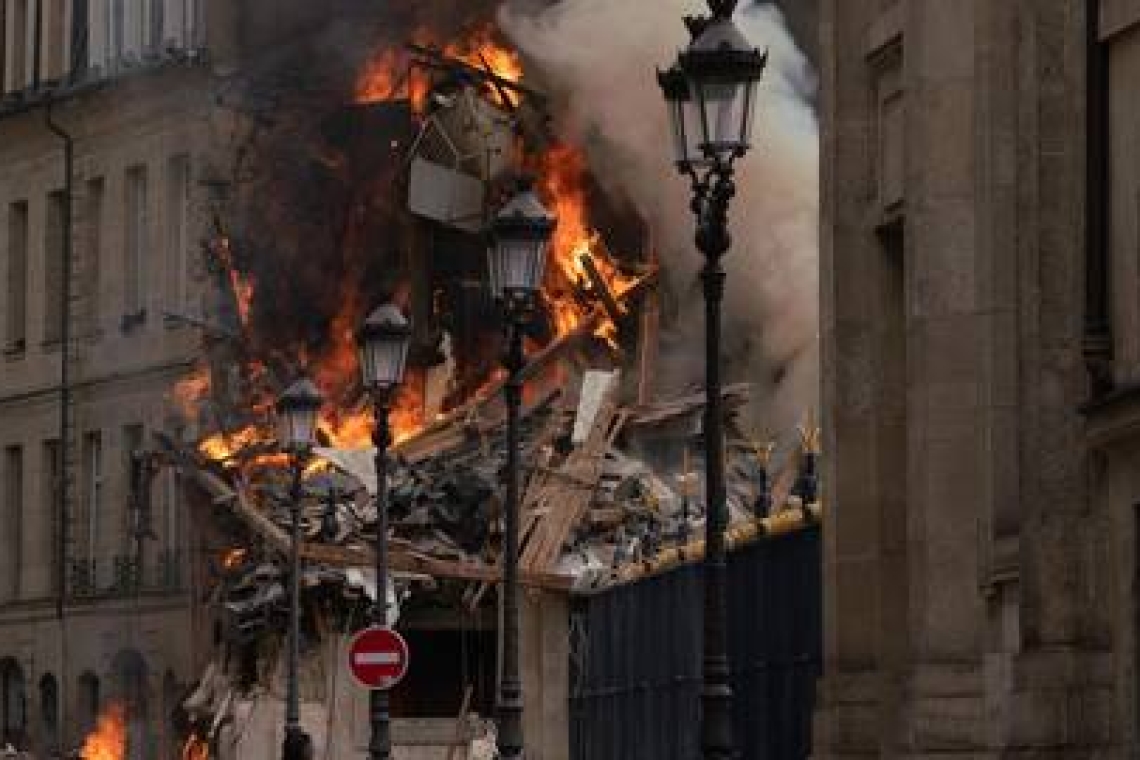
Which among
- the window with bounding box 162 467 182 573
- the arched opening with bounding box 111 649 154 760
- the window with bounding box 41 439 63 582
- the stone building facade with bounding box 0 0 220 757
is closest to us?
the window with bounding box 162 467 182 573

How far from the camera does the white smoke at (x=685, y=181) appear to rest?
53.0m

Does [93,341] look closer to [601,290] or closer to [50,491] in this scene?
[50,491]

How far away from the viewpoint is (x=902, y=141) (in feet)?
80.4

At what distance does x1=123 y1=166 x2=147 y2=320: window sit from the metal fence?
1999 cm

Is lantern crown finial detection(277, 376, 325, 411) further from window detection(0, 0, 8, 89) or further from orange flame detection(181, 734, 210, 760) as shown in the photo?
window detection(0, 0, 8, 89)

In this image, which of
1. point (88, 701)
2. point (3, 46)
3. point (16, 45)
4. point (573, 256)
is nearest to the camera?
point (573, 256)

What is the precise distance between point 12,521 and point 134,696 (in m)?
9.12

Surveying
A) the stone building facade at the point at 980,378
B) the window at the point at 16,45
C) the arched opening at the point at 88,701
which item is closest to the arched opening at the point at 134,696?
the arched opening at the point at 88,701

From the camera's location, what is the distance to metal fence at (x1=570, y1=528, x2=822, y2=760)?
29.9m

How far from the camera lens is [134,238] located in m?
66.4

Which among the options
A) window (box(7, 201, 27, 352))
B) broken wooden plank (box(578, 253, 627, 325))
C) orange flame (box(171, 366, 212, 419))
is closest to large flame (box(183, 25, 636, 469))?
broken wooden plank (box(578, 253, 627, 325))

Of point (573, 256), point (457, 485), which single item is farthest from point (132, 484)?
point (457, 485)

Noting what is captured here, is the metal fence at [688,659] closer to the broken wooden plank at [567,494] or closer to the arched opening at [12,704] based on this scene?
the broken wooden plank at [567,494]

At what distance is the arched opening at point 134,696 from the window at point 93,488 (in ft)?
9.88
